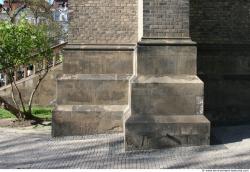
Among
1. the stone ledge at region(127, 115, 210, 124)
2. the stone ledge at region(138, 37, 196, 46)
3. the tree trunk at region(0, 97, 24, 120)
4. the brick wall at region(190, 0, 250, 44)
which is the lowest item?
the tree trunk at region(0, 97, 24, 120)

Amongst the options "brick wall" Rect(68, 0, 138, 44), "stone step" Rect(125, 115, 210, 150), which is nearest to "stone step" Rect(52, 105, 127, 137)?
"brick wall" Rect(68, 0, 138, 44)

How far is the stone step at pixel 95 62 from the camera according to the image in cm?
1214

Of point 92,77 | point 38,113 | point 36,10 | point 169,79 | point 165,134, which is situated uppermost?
point 36,10

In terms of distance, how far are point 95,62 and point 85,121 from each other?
1.57m

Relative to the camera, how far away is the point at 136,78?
32.5ft

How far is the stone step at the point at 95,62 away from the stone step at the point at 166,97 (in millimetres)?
2466

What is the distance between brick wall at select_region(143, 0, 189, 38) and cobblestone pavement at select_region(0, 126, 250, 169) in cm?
246

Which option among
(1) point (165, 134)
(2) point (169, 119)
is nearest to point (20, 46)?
(2) point (169, 119)

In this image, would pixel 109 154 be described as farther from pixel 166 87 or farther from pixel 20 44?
pixel 20 44

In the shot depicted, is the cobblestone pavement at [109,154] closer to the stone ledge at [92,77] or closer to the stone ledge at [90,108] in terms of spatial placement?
the stone ledge at [90,108]

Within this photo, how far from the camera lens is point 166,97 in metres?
9.80

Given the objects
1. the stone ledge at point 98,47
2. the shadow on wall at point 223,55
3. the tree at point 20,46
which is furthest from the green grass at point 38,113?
the shadow on wall at point 223,55

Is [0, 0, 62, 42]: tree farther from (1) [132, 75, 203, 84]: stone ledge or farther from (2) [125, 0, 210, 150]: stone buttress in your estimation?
(1) [132, 75, 203, 84]: stone ledge

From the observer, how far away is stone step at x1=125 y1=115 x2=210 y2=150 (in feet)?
31.3
